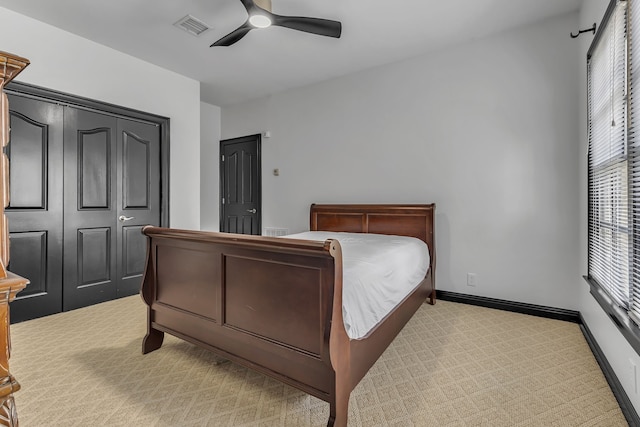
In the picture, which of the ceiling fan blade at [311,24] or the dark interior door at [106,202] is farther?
the dark interior door at [106,202]

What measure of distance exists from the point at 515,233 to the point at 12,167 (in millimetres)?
4678

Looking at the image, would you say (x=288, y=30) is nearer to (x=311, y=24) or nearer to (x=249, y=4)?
(x=311, y=24)

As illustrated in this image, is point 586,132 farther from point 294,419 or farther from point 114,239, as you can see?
point 114,239

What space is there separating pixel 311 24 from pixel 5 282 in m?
2.45

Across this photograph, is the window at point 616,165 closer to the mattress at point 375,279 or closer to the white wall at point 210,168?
the mattress at point 375,279

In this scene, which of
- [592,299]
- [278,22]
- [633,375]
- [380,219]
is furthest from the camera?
[380,219]

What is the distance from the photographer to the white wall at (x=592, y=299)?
1.64 meters

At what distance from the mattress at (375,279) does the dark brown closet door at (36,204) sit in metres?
2.88

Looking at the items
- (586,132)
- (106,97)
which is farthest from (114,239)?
(586,132)

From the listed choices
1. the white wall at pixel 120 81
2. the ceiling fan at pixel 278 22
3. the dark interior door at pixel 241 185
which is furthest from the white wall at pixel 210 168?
the ceiling fan at pixel 278 22

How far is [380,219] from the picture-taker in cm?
366

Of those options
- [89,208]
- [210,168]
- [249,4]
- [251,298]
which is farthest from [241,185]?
[251,298]

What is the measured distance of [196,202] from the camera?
442 centimetres

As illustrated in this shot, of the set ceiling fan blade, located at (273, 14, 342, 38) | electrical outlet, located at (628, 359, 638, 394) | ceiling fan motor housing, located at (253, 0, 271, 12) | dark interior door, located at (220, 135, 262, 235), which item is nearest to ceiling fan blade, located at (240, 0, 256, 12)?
ceiling fan motor housing, located at (253, 0, 271, 12)
